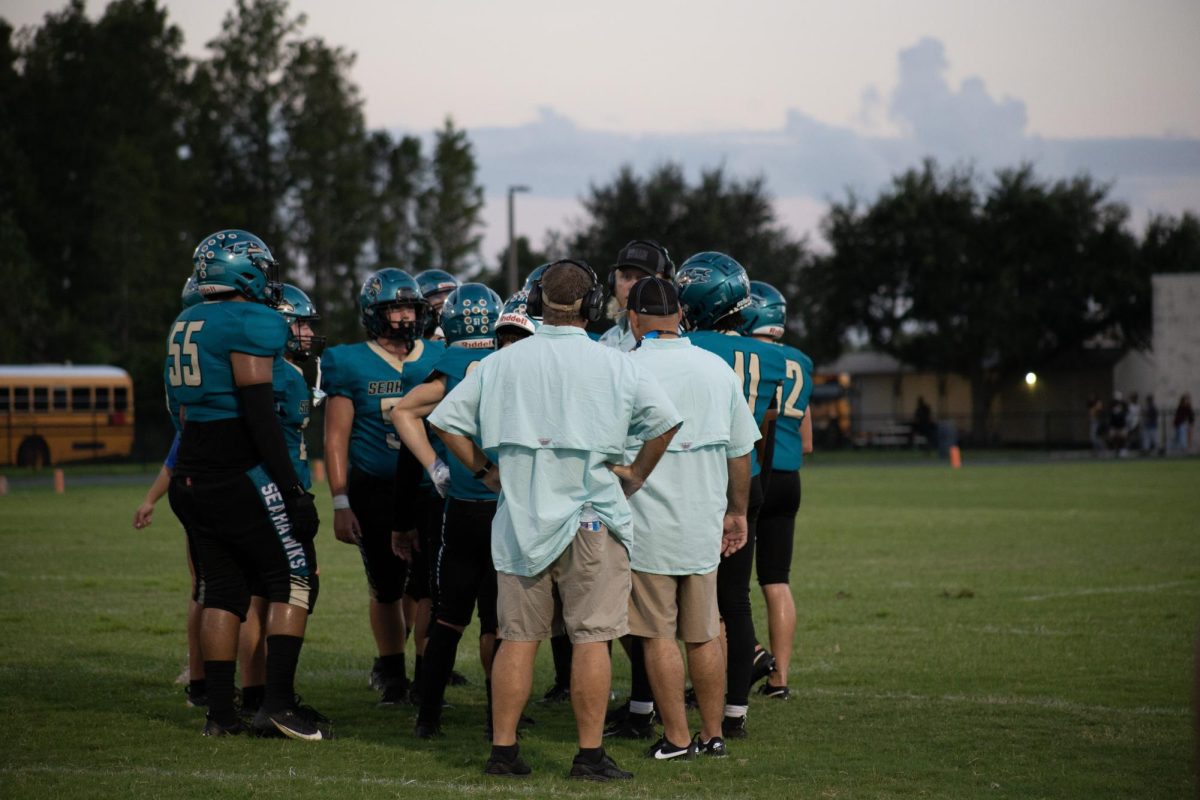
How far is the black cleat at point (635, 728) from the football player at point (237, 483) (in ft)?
4.74

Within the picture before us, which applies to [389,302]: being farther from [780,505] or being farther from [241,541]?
[780,505]

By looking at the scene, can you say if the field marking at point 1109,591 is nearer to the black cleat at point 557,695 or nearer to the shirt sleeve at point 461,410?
the black cleat at point 557,695

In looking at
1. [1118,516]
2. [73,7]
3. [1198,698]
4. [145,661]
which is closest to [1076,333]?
[1118,516]

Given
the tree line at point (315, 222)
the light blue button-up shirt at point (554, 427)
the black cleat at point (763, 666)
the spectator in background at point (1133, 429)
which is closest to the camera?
the light blue button-up shirt at point (554, 427)

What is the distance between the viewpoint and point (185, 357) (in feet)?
22.2

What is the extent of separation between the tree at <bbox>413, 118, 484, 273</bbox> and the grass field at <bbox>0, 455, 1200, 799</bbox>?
4648cm

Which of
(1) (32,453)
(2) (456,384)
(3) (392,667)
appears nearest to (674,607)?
(2) (456,384)

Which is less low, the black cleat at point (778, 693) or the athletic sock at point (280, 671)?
the athletic sock at point (280, 671)

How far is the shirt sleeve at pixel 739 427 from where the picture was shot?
20.9 feet

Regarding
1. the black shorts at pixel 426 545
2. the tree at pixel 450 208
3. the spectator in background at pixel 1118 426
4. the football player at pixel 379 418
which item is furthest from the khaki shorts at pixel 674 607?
the tree at pixel 450 208

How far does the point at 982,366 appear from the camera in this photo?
A: 51375mm

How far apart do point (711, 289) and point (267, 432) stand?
2.25m

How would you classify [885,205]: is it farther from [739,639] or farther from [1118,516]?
[739,639]

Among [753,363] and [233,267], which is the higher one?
[233,267]
